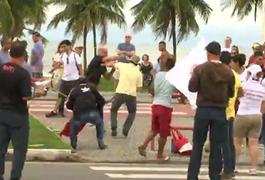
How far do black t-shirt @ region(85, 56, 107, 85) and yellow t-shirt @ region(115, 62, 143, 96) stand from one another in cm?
55

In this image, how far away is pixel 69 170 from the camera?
34.4 feet

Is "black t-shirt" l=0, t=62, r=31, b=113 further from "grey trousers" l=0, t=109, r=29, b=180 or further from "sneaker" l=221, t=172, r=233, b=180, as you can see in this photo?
"sneaker" l=221, t=172, r=233, b=180

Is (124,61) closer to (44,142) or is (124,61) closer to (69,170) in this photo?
(44,142)

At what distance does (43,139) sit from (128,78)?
2.08 meters

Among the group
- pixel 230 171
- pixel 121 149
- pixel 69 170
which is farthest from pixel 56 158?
pixel 230 171

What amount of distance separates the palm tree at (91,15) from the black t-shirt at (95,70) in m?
23.7

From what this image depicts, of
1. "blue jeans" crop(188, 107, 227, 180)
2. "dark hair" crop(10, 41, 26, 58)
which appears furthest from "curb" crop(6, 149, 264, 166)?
"dark hair" crop(10, 41, 26, 58)

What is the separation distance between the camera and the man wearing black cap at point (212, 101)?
8602 millimetres

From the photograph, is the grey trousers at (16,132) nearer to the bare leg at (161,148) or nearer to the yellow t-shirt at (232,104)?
the yellow t-shirt at (232,104)

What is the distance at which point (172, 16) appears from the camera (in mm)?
36156

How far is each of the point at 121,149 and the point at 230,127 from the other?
3.30m

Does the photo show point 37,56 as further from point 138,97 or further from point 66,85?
point 138,97

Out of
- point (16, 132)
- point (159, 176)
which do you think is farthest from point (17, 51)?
point (159, 176)

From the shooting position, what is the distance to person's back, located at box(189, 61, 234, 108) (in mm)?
8578
